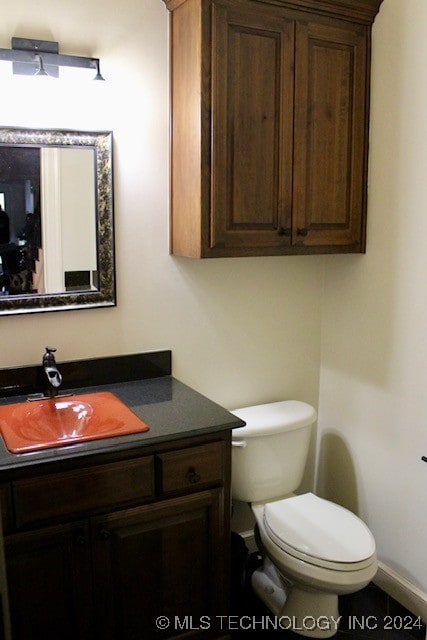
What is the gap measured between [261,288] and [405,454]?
0.87m

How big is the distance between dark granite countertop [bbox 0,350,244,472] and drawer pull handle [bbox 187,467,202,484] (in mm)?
125

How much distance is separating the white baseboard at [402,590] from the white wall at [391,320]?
21mm

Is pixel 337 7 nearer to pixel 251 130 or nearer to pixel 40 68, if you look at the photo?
pixel 251 130

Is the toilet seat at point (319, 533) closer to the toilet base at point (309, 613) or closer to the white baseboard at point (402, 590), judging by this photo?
the toilet base at point (309, 613)

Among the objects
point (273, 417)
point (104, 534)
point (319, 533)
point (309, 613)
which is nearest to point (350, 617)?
point (309, 613)

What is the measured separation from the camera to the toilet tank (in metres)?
2.30

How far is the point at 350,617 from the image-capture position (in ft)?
7.54

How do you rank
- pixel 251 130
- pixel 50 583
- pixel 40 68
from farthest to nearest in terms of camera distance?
pixel 251 130 → pixel 40 68 → pixel 50 583

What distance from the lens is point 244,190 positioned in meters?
2.10

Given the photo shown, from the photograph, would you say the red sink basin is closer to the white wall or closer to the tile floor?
the tile floor

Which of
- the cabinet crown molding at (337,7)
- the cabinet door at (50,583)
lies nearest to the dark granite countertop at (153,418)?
the cabinet door at (50,583)

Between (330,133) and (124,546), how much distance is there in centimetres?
159

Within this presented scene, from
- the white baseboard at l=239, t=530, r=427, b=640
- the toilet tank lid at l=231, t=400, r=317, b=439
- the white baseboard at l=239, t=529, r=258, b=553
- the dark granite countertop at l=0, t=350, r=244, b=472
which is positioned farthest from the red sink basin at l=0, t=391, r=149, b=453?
the white baseboard at l=239, t=530, r=427, b=640

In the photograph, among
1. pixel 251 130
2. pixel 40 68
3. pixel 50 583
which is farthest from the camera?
pixel 251 130
